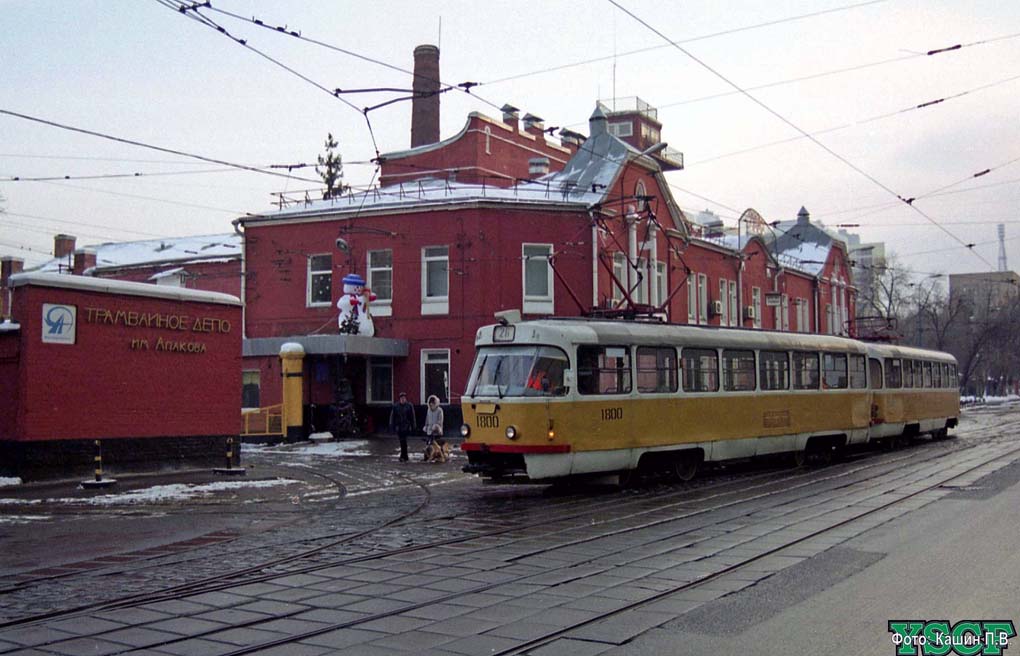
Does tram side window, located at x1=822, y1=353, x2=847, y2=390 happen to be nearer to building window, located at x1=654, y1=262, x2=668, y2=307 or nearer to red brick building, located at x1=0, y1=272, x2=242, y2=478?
red brick building, located at x1=0, y1=272, x2=242, y2=478

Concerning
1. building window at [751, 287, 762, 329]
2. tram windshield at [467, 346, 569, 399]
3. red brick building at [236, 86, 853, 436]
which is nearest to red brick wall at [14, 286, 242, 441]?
tram windshield at [467, 346, 569, 399]

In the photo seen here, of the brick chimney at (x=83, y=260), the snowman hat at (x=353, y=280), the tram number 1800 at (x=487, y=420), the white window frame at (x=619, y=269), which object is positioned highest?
the brick chimney at (x=83, y=260)

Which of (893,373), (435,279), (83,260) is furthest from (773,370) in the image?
(83,260)

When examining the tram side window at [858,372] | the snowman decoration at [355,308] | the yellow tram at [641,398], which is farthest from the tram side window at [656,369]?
the snowman decoration at [355,308]

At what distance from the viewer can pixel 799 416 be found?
22531 mm

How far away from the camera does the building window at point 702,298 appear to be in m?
45.2

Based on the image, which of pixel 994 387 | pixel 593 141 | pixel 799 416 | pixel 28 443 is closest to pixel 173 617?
pixel 28 443

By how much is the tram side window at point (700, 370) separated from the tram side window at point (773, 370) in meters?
1.85

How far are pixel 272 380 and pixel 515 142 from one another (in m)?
16.2

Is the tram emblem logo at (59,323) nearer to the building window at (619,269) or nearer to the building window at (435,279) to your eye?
the building window at (435,279)

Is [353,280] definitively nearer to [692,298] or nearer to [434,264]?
[434,264]

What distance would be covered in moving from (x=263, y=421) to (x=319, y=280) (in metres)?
6.08

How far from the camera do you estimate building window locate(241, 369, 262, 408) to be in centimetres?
3572

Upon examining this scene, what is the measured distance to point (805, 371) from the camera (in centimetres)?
2297
